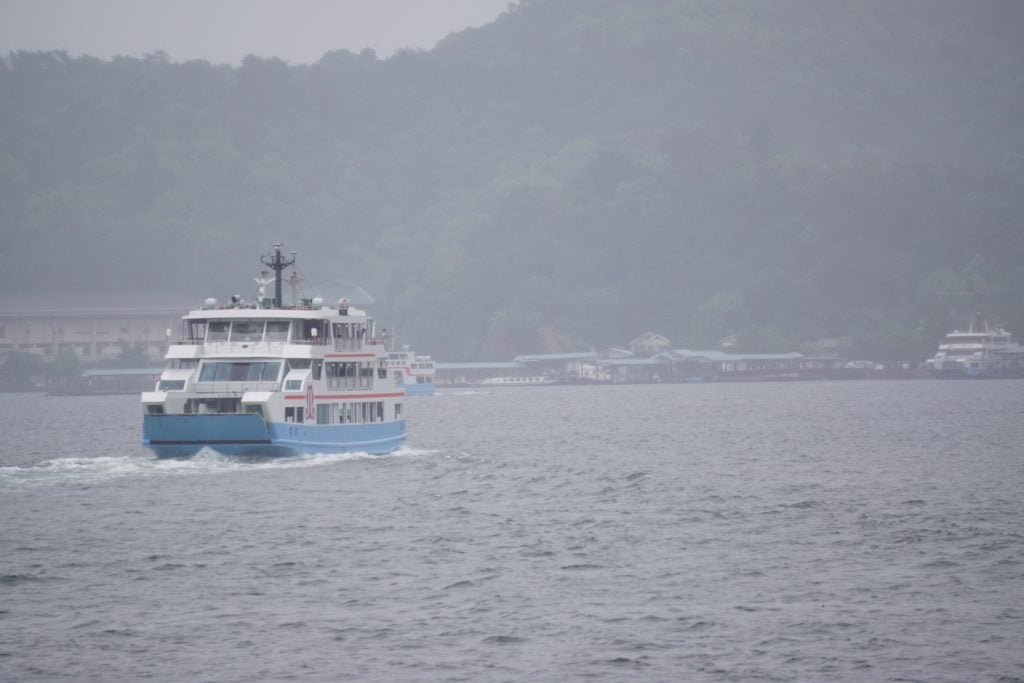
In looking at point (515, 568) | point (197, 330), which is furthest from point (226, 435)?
point (515, 568)


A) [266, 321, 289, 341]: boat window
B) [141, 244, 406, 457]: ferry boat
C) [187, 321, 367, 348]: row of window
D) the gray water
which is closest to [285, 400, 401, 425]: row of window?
[141, 244, 406, 457]: ferry boat

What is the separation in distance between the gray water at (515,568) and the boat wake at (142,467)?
0.17 metres

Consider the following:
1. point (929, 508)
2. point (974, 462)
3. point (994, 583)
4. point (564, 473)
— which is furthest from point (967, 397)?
point (994, 583)

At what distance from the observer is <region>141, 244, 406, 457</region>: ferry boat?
63.8 m

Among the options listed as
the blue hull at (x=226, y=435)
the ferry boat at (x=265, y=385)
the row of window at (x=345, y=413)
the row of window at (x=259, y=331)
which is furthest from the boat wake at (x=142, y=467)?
the row of window at (x=259, y=331)

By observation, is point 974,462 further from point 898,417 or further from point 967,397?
point 967,397

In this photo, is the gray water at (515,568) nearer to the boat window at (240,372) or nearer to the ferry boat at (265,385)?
the ferry boat at (265,385)

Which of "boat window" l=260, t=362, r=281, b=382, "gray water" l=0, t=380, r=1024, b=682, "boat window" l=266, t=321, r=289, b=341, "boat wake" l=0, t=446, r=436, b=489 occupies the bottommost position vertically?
"gray water" l=0, t=380, r=1024, b=682

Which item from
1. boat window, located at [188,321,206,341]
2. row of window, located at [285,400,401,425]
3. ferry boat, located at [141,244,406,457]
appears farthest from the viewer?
boat window, located at [188,321,206,341]

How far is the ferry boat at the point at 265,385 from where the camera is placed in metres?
63.8

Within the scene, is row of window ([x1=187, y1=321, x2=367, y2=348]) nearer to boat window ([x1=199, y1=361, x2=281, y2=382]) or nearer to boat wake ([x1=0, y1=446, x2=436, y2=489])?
boat window ([x1=199, y1=361, x2=281, y2=382])

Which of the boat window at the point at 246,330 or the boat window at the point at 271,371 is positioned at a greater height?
the boat window at the point at 246,330

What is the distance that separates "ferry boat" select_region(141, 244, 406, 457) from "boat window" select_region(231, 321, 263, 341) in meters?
0.04

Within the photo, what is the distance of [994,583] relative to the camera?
3997cm
